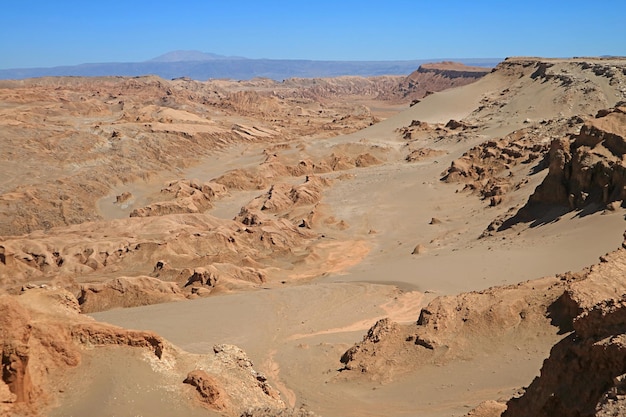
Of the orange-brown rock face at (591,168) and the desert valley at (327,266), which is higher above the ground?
the orange-brown rock face at (591,168)

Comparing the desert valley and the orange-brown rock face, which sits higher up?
the orange-brown rock face

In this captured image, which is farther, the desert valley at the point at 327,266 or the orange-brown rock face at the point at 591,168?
the orange-brown rock face at the point at 591,168

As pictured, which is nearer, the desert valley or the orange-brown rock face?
the desert valley

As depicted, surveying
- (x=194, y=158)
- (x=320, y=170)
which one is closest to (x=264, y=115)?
(x=194, y=158)

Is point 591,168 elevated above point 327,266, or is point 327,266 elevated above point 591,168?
point 591,168

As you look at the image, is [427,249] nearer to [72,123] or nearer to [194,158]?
[194,158]

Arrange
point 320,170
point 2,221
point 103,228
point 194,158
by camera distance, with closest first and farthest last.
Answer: point 103,228, point 2,221, point 320,170, point 194,158

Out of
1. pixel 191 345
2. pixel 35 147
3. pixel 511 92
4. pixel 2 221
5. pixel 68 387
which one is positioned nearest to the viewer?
pixel 68 387

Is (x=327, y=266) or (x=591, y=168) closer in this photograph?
(x=591, y=168)
